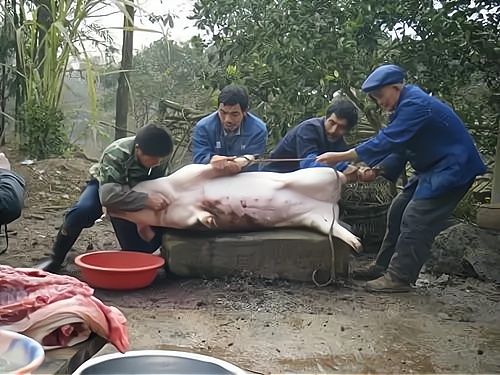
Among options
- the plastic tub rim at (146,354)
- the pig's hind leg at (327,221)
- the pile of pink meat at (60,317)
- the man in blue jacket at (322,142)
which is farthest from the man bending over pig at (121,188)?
the plastic tub rim at (146,354)

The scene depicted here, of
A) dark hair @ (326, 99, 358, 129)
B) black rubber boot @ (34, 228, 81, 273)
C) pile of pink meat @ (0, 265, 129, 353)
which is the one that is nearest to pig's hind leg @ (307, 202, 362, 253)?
dark hair @ (326, 99, 358, 129)

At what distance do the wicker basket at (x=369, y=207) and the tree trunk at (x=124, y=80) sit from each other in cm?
53

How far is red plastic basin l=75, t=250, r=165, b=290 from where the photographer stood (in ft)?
5.29

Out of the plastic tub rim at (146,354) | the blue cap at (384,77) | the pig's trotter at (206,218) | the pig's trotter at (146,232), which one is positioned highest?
the blue cap at (384,77)

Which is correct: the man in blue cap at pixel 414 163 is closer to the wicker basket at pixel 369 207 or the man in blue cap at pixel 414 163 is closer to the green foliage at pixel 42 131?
the wicker basket at pixel 369 207

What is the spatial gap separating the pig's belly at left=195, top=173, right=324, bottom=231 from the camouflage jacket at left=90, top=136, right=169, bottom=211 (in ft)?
0.46

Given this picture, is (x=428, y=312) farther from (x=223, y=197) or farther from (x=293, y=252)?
(x=223, y=197)

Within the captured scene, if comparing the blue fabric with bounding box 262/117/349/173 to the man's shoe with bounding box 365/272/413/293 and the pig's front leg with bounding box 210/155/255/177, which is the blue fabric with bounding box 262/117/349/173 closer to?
the pig's front leg with bounding box 210/155/255/177

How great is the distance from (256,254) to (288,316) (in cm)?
18

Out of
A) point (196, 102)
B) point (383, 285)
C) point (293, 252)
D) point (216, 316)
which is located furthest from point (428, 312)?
point (196, 102)

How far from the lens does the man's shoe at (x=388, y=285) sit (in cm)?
170

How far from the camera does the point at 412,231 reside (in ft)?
5.60

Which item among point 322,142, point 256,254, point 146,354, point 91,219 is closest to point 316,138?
point 322,142

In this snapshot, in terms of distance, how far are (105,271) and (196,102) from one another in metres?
0.42
